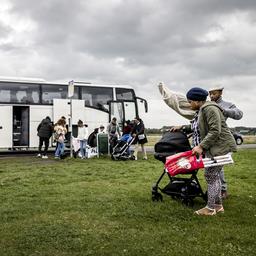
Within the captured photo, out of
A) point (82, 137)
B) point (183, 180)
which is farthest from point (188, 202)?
point (82, 137)

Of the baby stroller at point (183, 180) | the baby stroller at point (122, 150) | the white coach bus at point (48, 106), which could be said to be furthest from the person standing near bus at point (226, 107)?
the white coach bus at point (48, 106)

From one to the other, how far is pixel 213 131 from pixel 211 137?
0.30 ft

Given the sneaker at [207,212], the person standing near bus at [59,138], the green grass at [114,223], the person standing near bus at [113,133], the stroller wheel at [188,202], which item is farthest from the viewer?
the person standing near bus at [113,133]

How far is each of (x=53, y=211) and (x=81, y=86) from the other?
17813 mm

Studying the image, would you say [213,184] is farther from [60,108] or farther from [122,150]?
[60,108]

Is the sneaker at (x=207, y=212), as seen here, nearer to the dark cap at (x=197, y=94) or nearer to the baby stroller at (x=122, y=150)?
the dark cap at (x=197, y=94)

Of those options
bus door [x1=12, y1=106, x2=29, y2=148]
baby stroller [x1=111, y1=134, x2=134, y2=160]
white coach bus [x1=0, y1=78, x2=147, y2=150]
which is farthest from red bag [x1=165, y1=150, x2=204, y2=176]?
bus door [x1=12, y1=106, x2=29, y2=148]

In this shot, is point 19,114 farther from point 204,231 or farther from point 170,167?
point 204,231

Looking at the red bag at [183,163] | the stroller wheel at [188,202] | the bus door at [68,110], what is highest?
the bus door at [68,110]

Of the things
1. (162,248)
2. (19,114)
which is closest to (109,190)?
(162,248)

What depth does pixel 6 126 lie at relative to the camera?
2303cm

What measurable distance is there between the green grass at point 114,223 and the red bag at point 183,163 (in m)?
0.64

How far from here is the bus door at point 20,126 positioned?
23.3 m

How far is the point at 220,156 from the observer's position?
6836 mm
